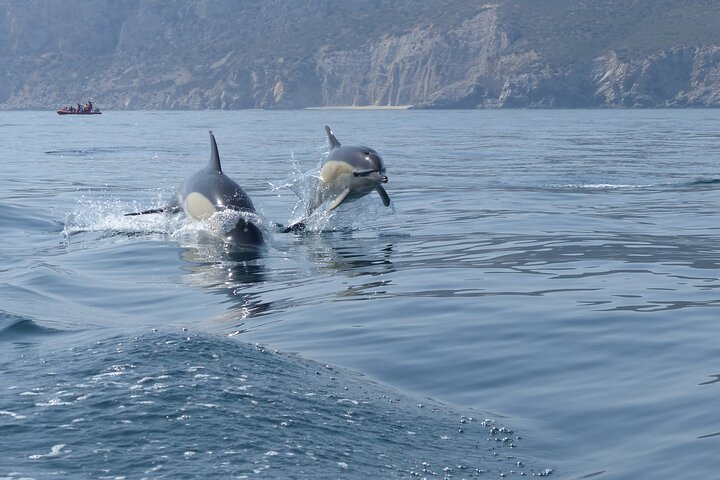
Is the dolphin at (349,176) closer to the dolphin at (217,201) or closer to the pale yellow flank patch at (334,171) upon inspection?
the pale yellow flank patch at (334,171)

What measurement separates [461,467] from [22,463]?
2409 millimetres

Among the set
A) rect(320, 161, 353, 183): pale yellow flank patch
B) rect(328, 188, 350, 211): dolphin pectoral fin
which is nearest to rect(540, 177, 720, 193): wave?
rect(320, 161, 353, 183): pale yellow flank patch

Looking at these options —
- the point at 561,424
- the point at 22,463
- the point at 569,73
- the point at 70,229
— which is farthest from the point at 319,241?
the point at 569,73

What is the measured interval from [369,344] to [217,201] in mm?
7103

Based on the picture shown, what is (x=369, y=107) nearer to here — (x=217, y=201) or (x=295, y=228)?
(x=295, y=228)

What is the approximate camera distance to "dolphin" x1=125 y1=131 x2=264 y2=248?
51.6 ft

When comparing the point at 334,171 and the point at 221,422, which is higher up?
the point at 334,171

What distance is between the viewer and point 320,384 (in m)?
7.95

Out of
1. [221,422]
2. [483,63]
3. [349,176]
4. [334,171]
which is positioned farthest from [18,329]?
[483,63]

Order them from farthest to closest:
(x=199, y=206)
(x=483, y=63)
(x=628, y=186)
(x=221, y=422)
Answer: (x=483, y=63) → (x=628, y=186) → (x=199, y=206) → (x=221, y=422)

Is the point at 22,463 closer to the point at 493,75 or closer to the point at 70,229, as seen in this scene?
the point at 70,229

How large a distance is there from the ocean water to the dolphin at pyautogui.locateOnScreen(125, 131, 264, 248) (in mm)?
274

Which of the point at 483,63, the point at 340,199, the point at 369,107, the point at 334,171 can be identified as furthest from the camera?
the point at 369,107

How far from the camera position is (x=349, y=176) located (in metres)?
17.6
